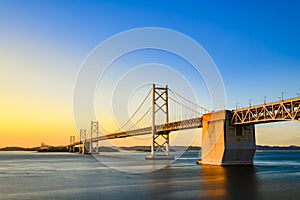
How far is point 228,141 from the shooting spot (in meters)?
51.2

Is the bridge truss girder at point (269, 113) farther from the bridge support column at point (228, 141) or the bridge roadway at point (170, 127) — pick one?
the bridge roadway at point (170, 127)

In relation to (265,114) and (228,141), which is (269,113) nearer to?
(265,114)

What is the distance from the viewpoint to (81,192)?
25250 mm

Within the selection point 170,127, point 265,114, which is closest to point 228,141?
point 265,114

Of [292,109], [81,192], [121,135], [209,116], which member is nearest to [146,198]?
[81,192]

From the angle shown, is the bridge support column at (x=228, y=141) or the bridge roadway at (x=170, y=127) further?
the bridge roadway at (x=170, y=127)

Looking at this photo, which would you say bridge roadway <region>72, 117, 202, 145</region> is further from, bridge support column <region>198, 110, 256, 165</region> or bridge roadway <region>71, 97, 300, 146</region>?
bridge support column <region>198, 110, 256, 165</region>

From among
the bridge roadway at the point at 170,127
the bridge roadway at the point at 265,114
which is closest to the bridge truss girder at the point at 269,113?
the bridge roadway at the point at 265,114

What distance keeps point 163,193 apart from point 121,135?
2724 inches

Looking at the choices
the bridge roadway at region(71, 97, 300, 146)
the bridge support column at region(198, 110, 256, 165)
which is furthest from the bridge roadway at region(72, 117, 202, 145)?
the bridge support column at region(198, 110, 256, 165)

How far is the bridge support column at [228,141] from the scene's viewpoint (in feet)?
169

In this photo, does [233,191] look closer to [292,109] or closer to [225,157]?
[292,109]

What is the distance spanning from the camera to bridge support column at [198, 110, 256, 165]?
51.5 meters

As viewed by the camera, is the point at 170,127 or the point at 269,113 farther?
the point at 170,127
